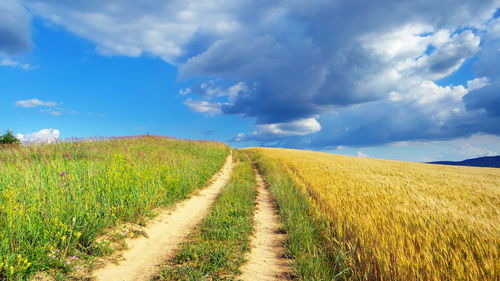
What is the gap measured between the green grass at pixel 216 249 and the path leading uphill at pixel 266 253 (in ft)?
0.63

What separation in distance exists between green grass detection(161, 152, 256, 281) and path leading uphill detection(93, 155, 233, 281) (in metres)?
0.36

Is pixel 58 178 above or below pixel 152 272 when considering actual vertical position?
above

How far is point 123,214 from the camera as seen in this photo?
21.3 feet

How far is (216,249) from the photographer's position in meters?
4.86

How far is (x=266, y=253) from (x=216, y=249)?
1.05m

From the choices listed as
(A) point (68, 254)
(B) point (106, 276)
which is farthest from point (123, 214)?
(B) point (106, 276)

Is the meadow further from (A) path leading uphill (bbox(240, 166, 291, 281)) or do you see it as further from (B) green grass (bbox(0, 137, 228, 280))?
(B) green grass (bbox(0, 137, 228, 280))

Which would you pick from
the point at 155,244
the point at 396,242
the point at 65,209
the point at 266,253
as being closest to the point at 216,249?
the point at 266,253

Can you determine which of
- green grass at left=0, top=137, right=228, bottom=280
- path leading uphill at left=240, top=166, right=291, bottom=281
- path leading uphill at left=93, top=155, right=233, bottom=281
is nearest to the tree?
green grass at left=0, top=137, right=228, bottom=280

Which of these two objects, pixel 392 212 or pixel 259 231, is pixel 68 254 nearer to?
pixel 259 231

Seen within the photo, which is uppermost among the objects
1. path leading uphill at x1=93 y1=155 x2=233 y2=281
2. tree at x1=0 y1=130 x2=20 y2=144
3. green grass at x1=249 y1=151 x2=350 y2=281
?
tree at x1=0 y1=130 x2=20 y2=144

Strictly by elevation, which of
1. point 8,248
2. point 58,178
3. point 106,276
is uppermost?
point 58,178

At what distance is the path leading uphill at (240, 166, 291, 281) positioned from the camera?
4.20 m

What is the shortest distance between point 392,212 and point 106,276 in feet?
20.7
